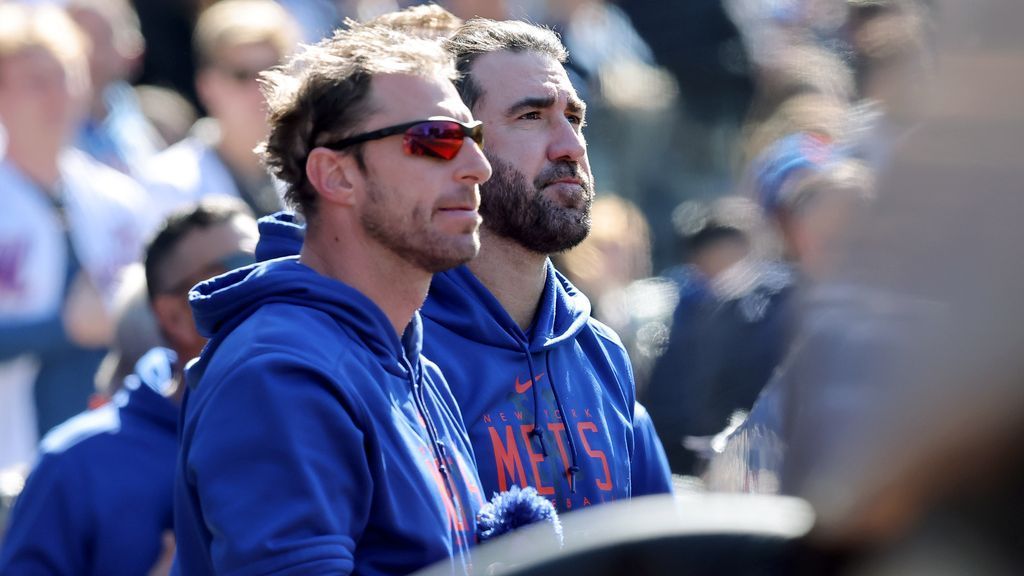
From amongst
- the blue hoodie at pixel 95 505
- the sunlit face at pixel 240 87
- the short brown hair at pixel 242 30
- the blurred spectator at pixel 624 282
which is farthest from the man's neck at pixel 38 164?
the blue hoodie at pixel 95 505

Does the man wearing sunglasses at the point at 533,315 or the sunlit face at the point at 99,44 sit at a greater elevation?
the sunlit face at the point at 99,44

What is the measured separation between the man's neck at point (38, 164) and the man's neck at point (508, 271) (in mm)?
2809

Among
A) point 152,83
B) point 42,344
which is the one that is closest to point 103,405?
point 42,344

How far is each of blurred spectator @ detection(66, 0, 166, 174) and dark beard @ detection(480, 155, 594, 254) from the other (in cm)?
339

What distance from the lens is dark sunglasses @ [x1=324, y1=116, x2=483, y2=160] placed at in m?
2.90

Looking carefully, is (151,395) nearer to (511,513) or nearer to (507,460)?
(507,460)

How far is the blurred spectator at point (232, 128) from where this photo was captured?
623 cm

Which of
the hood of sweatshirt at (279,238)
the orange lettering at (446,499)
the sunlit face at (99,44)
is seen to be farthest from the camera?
the sunlit face at (99,44)

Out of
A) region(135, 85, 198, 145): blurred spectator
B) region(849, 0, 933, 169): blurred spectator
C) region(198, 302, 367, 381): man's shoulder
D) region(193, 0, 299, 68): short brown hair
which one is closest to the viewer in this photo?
region(849, 0, 933, 169): blurred spectator

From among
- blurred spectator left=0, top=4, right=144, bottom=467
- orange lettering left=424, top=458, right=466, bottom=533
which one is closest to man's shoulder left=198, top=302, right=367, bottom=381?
orange lettering left=424, top=458, right=466, bottom=533

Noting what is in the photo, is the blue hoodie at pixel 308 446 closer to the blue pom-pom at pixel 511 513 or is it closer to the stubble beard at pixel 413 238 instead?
the blue pom-pom at pixel 511 513

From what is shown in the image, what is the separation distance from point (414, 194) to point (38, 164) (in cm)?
329

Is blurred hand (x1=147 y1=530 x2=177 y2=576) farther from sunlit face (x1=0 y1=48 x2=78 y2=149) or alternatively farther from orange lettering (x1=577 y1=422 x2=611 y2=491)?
sunlit face (x1=0 y1=48 x2=78 y2=149)

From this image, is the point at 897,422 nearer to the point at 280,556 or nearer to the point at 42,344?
the point at 280,556
